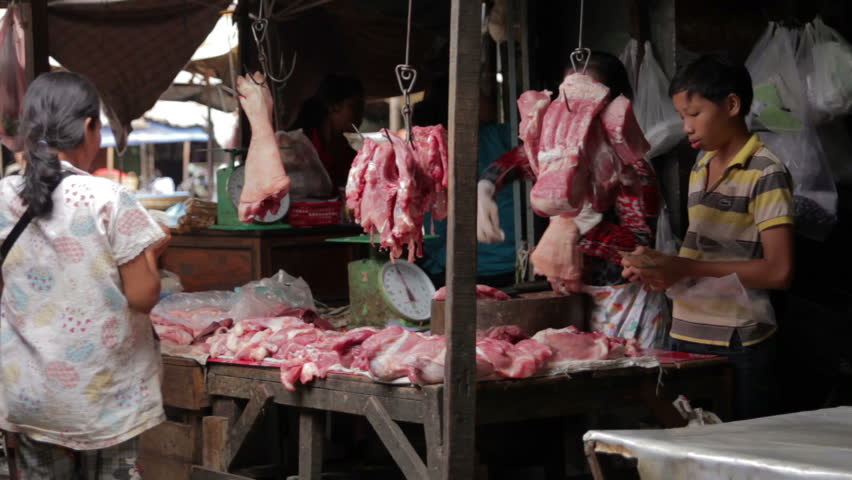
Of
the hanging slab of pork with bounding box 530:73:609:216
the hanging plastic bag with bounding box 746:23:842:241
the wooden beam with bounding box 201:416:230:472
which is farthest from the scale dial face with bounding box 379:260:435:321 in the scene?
the hanging plastic bag with bounding box 746:23:842:241

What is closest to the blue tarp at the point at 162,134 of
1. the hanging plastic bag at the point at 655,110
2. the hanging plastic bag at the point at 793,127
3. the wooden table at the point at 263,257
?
the wooden table at the point at 263,257

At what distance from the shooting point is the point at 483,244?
645cm

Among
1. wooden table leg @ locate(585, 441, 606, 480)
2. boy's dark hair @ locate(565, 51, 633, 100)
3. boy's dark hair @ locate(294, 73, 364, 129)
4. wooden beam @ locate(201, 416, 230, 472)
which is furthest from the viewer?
boy's dark hair @ locate(294, 73, 364, 129)

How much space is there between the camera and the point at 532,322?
412 cm

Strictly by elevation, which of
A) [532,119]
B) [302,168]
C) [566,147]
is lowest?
[302,168]

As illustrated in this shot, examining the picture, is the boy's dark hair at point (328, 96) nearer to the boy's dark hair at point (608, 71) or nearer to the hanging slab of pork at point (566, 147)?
the boy's dark hair at point (608, 71)

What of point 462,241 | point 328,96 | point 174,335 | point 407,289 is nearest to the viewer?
point 462,241

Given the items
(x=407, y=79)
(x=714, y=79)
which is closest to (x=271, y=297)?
(x=407, y=79)

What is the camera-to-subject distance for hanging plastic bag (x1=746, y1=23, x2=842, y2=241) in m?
4.95

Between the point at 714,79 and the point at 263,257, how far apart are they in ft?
11.2

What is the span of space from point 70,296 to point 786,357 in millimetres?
3631

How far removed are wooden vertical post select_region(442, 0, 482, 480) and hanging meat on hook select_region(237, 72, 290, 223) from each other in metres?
1.96

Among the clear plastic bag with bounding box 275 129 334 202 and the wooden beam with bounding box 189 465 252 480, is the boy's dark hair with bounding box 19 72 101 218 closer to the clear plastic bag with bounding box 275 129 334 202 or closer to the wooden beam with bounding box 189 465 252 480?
the wooden beam with bounding box 189 465 252 480

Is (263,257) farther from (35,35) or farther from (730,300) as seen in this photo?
(730,300)
